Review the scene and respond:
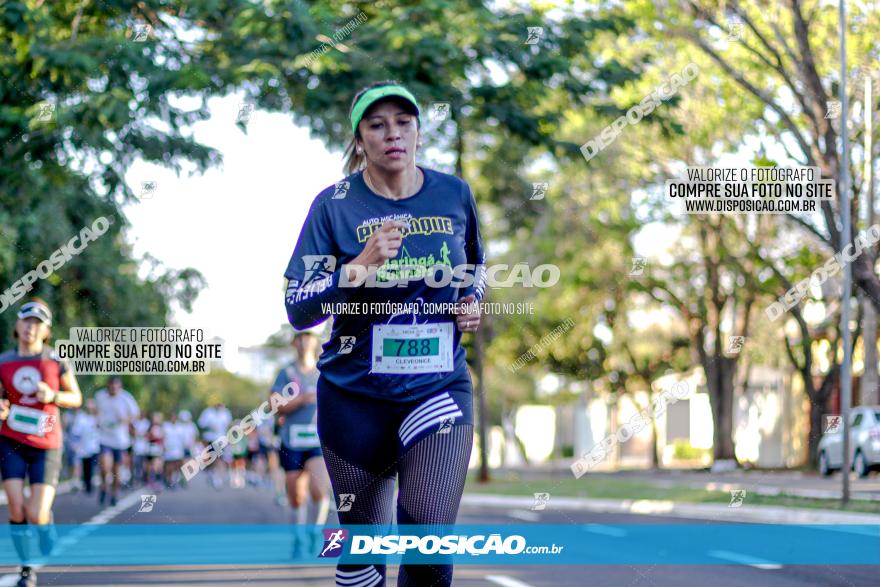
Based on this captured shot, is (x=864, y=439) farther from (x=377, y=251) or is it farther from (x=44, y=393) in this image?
(x=377, y=251)

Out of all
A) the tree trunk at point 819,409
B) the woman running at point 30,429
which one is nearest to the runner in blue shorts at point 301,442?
the woman running at point 30,429

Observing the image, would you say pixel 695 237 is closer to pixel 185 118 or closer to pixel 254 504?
pixel 254 504

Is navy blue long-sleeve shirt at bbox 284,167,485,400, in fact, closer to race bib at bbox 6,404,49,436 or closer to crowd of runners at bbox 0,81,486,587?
crowd of runners at bbox 0,81,486,587

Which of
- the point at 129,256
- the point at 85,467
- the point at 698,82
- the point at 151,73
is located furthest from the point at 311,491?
the point at 129,256

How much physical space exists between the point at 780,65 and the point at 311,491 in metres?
10.3

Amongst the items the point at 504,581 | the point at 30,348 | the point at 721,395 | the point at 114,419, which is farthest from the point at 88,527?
the point at 721,395

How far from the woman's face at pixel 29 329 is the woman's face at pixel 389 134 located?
16.8ft

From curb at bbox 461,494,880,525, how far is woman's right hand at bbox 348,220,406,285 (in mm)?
9166

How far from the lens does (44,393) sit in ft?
29.5

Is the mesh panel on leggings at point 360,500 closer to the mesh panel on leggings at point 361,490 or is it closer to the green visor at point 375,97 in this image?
the mesh panel on leggings at point 361,490

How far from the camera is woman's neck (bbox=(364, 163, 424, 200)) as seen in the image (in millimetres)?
4598

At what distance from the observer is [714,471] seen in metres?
37.3

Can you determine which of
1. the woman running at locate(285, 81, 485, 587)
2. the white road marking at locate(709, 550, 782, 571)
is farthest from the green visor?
the white road marking at locate(709, 550, 782, 571)

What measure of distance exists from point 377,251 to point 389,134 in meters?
0.49
